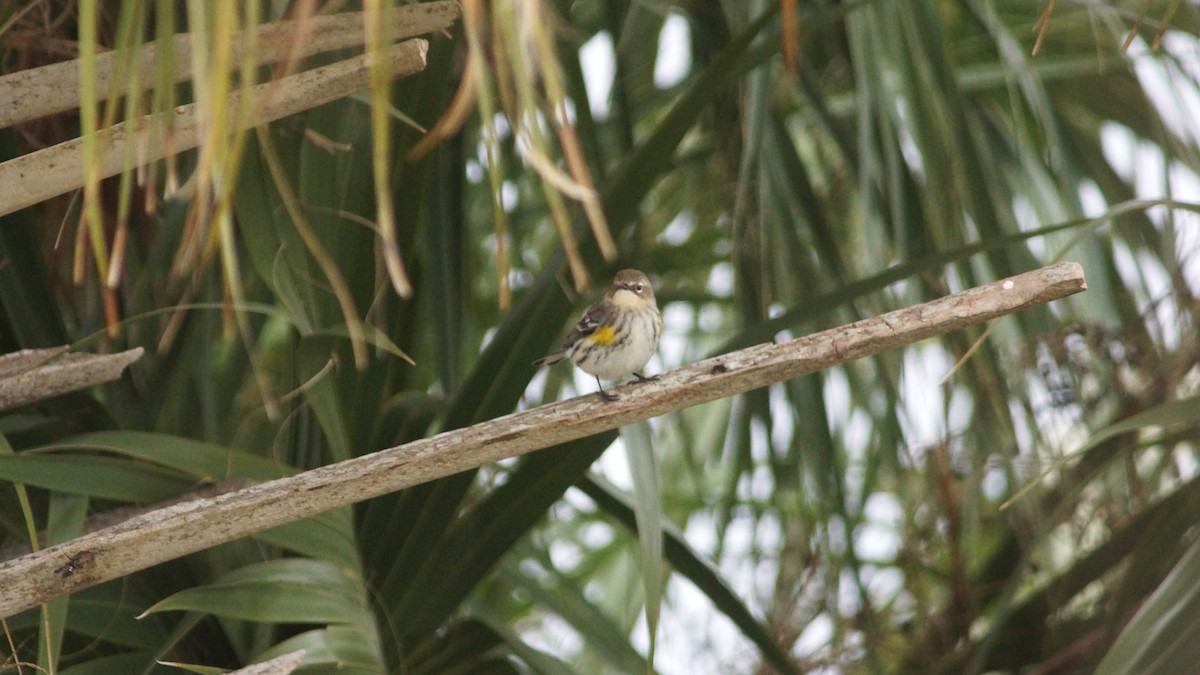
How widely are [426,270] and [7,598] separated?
41.5 inches

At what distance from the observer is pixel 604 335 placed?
194 centimetres

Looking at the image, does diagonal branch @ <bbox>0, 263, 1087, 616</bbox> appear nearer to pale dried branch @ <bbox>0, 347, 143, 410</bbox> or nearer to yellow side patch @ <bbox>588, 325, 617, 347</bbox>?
pale dried branch @ <bbox>0, 347, 143, 410</bbox>

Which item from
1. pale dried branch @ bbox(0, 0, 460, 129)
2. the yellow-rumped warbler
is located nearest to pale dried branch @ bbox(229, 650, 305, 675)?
pale dried branch @ bbox(0, 0, 460, 129)

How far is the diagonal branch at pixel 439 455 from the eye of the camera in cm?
94

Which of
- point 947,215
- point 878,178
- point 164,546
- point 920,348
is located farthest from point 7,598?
point 920,348

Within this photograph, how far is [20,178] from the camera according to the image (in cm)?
96

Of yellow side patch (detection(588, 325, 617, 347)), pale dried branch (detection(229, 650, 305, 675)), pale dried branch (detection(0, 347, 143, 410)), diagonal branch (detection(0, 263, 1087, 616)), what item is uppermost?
yellow side patch (detection(588, 325, 617, 347))

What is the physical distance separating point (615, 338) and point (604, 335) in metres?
0.02

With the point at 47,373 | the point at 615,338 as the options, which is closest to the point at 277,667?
the point at 47,373

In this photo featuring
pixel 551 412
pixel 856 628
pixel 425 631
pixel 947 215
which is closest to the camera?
pixel 551 412

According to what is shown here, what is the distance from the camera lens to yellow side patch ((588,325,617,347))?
1.94 meters

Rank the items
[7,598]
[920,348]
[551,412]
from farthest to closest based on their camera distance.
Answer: [920,348]
[551,412]
[7,598]

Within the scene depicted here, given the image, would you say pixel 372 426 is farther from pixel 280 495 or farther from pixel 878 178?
pixel 878 178

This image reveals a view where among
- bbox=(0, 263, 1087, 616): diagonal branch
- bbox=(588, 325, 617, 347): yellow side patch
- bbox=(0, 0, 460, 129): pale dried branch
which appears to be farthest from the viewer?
bbox=(588, 325, 617, 347): yellow side patch
